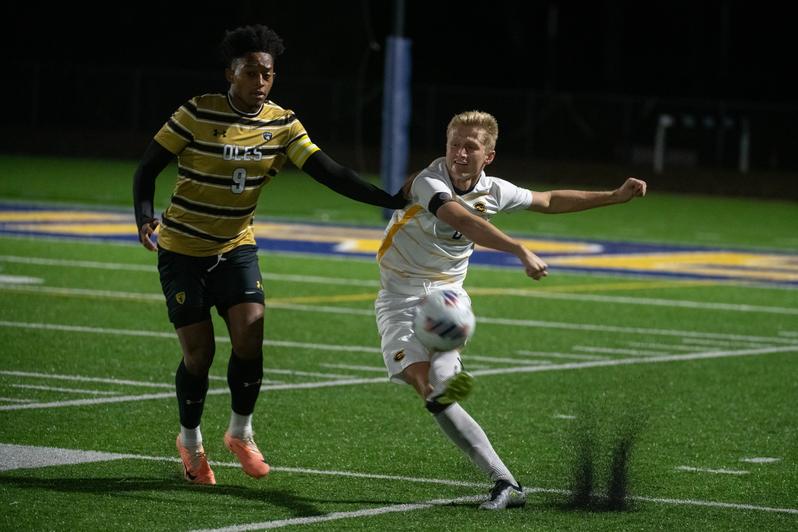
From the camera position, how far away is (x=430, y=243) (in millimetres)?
7539

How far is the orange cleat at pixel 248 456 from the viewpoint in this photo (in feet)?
25.0

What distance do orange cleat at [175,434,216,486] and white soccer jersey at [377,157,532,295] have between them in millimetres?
1103

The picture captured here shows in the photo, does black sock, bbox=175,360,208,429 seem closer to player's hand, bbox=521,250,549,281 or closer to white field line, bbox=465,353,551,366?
player's hand, bbox=521,250,549,281

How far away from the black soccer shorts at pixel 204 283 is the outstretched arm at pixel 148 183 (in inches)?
8.4

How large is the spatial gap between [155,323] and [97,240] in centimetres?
749

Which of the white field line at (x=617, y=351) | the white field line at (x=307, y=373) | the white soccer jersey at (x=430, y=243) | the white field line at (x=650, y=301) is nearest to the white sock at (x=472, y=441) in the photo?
the white soccer jersey at (x=430, y=243)

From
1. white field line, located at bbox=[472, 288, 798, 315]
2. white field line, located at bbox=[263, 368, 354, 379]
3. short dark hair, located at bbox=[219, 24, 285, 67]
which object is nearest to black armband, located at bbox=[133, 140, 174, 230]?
short dark hair, located at bbox=[219, 24, 285, 67]

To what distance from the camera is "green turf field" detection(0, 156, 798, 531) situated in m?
7.13

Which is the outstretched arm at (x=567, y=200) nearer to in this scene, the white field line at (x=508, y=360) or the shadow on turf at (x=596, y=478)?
the shadow on turf at (x=596, y=478)

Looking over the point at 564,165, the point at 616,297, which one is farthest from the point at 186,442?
the point at 564,165

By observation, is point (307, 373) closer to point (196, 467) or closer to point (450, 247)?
point (196, 467)

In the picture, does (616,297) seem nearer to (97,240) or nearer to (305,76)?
(97,240)

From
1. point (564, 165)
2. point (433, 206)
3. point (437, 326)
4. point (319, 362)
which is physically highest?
point (433, 206)

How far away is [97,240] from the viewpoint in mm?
20672
